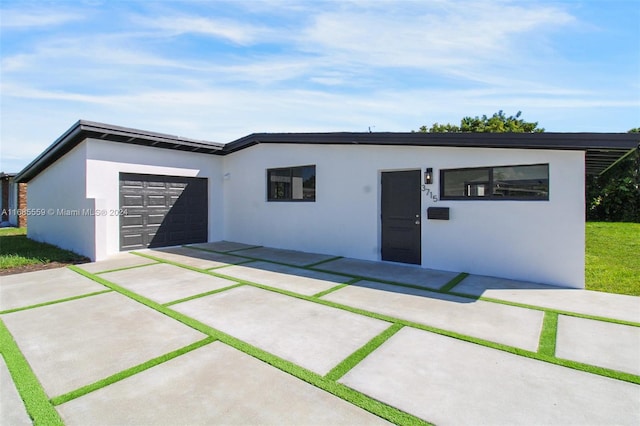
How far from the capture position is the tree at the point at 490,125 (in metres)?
23.2

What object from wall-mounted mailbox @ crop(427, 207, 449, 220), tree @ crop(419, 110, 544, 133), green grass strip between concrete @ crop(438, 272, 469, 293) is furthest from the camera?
tree @ crop(419, 110, 544, 133)

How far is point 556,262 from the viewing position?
542 centimetres

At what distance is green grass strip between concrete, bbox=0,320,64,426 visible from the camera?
2.10 meters

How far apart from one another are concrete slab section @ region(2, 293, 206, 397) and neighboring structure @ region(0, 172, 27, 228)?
1627 centimetres

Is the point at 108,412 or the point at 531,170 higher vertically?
the point at 531,170

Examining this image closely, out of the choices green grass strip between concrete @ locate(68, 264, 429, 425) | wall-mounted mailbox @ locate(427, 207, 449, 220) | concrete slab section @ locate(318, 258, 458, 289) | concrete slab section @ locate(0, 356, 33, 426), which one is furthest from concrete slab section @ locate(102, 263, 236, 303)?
wall-mounted mailbox @ locate(427, 207, 449, 220)

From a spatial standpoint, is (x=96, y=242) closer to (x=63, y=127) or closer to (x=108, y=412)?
(x=63, y=127)

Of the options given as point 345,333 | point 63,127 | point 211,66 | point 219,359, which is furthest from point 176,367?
point 63,127

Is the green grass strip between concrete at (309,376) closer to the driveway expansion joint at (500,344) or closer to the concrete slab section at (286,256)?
the driveway expansion joint at (500,344)

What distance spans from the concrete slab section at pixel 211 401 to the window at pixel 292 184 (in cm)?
606

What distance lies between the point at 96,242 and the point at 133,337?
221 inches

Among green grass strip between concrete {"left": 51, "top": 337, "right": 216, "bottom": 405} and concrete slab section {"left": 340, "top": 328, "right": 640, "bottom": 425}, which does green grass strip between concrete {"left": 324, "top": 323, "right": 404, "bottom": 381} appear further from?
green grass strip between concrete {"left": 51, "top": 337, "right": 216, "bottom": 405}

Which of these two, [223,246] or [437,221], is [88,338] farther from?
[223,246]

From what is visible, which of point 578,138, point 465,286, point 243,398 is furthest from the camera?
point 465,286
